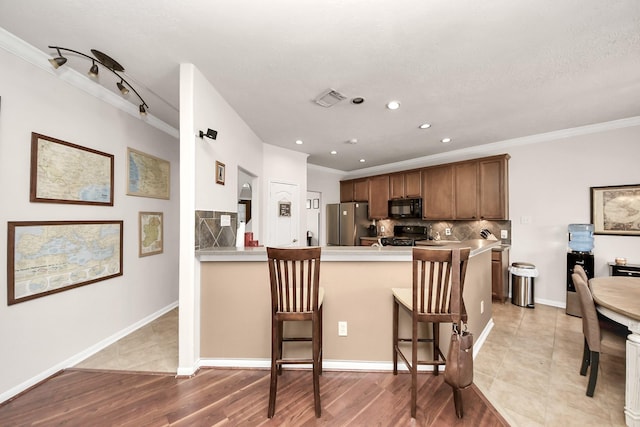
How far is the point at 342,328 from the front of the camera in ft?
7.52

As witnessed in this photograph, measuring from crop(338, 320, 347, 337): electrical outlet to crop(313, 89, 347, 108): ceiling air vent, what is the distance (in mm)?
2210

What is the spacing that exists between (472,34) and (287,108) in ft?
6.23

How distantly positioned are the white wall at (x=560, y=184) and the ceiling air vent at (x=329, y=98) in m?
3.27

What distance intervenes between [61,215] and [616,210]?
6.32 meters

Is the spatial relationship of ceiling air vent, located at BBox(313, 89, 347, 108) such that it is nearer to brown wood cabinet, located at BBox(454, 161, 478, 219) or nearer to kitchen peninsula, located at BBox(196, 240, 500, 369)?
kitchen peninsula, located at BBox(196, 240, 500, 369)

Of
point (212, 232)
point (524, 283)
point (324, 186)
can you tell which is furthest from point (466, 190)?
point (212, 232)

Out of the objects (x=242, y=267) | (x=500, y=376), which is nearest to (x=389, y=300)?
(x=500, y=376)

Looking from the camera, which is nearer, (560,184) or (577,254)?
(577,254)

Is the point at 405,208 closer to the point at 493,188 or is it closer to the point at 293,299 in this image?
the point at 493,188

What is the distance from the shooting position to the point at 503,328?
3.13 m

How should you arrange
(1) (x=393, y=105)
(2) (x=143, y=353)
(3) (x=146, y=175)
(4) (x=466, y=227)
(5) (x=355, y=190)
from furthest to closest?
(5) (x=355, y=190) → (4) (x=466, y=227) → (3) (x=146, y=175) → (1) (x=393, y=105) → (2) (x=143, y=353)

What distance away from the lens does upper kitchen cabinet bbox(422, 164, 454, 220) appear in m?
4.79

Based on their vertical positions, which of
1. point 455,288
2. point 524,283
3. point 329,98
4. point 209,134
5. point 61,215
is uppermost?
point 329,98

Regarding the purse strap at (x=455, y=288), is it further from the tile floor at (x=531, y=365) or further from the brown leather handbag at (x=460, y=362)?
the tile floor at (x=531, y=365)
